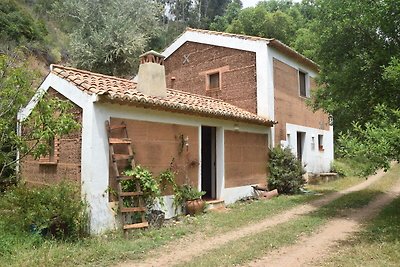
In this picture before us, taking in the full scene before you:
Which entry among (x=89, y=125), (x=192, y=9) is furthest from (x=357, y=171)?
(x=192, y=9)

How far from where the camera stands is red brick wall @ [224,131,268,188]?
12281mm

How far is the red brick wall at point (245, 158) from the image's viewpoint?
12.3 m

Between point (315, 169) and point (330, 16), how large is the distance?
35.2 ft

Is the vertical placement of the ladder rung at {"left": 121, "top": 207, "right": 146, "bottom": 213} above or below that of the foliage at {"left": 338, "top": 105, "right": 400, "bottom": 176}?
below

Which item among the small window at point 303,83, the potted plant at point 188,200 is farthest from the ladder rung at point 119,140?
the small window at point 303,83

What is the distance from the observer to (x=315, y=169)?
18.9 metres

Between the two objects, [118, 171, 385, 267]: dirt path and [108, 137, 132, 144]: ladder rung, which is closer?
[118, 171, 385, 267]: dirt path

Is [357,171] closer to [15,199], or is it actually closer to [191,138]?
[191,138]

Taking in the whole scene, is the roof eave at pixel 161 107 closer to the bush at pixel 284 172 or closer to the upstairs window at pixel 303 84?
the bush at pixel 284 172

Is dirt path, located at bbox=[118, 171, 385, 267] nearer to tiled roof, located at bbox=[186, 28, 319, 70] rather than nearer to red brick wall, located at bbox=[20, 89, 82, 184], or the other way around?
red brick wall, located at bbox=[20, 89, 82, 184]

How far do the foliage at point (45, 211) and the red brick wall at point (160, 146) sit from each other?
4.00ft

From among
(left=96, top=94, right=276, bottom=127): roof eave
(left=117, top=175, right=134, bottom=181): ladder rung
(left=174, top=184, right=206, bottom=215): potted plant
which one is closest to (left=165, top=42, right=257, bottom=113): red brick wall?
(left=96, top=94, right=276, bottom=127): roof eave

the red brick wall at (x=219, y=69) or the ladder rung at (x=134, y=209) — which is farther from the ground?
the red brick wall at (x=219, y=69)

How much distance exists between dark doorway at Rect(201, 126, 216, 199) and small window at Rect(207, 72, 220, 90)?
3586 millimetres
